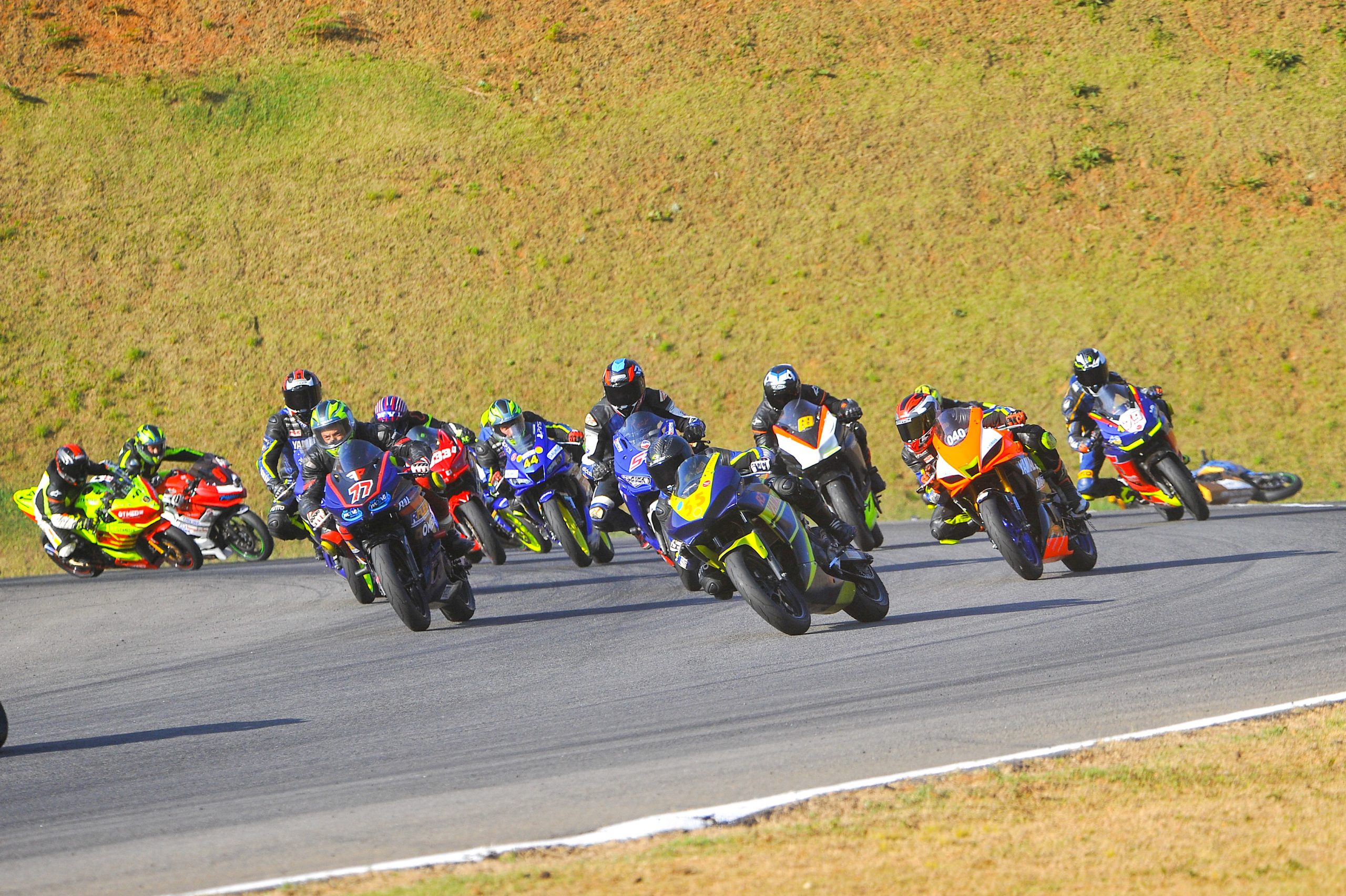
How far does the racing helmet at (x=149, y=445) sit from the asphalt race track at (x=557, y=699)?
6.25m

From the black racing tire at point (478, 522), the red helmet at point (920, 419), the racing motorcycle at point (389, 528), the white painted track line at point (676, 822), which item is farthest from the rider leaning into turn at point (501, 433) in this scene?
the white painted track line at point (676, 822)

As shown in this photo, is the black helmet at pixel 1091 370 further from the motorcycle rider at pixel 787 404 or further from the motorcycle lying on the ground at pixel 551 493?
the motorcycle lying on the ground at pixel 551 493

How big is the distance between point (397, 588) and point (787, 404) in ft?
16.3

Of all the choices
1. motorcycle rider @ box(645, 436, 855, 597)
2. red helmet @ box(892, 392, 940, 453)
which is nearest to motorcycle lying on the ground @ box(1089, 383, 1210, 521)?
red helmet @ box(892, 392, 940, 453)

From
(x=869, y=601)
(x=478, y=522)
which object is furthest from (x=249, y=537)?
(x=869, y=601)

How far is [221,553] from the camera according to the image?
20.6 meters

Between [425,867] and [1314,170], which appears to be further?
[1314,170]

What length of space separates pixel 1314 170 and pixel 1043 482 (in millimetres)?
30674

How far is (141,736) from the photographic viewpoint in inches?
322

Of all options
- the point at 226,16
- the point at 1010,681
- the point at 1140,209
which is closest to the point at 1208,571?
the point at 1010,681

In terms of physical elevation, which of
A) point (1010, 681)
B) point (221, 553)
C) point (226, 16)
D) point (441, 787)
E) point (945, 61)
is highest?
point (226, 16)

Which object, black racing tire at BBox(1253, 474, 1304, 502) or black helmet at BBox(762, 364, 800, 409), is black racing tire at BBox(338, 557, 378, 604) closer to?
black helmet at BBox(762, 364, 800, 409)

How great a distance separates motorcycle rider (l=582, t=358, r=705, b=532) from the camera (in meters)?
13.3

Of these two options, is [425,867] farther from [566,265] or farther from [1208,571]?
[566,265]
